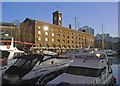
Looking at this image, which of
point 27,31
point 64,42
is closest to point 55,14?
point 64,42

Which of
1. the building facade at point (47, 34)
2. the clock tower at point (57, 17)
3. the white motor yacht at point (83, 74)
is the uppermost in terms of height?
the clock tower at point (57, 17)

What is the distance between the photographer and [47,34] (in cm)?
3734

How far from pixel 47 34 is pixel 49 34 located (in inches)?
25.9

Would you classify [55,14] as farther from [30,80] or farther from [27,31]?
[30,80]

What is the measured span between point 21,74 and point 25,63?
2.05ft

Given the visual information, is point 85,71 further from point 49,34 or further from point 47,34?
point 49,34

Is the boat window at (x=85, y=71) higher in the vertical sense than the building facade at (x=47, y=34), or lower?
lower

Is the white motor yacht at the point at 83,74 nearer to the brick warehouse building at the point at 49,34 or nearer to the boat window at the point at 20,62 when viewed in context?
the boat window at the point at 20,62

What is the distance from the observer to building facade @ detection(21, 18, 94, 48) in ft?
104

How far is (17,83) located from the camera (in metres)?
5.82

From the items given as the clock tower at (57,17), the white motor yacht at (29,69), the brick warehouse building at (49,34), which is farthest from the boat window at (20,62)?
the clock tower at (57,17)

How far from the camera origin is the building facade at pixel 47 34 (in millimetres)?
31628

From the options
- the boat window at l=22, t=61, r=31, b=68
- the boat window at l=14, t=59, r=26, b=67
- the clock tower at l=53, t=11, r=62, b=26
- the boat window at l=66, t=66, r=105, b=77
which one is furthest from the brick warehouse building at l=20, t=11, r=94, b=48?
the boat window at l=66, t=66, r=105, b=77

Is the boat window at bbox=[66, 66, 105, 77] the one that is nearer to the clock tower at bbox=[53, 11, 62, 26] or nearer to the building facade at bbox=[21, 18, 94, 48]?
the building facade at bbox=[21, 18, 94, 48]
